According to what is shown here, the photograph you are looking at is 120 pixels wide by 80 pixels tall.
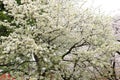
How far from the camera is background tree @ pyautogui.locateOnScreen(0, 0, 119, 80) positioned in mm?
10180

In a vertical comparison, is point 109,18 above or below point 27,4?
below

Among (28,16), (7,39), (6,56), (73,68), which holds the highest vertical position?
(28,16)

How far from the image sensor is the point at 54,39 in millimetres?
10820

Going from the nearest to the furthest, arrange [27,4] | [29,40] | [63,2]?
[29,40]
[27,4]
[63,2]

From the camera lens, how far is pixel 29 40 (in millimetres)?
9391

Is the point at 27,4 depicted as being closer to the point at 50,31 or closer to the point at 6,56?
the point at 50,31

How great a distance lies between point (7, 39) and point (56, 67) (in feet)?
6.08

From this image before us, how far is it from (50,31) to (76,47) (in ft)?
4.50

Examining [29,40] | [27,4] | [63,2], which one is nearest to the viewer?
[29,40]

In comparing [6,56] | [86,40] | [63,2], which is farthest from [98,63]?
[6,56]

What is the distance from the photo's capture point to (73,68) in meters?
11.5

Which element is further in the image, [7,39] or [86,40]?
[86,40]

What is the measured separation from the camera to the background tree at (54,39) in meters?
10.2

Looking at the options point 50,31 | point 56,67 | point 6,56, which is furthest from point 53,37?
point 6,56
